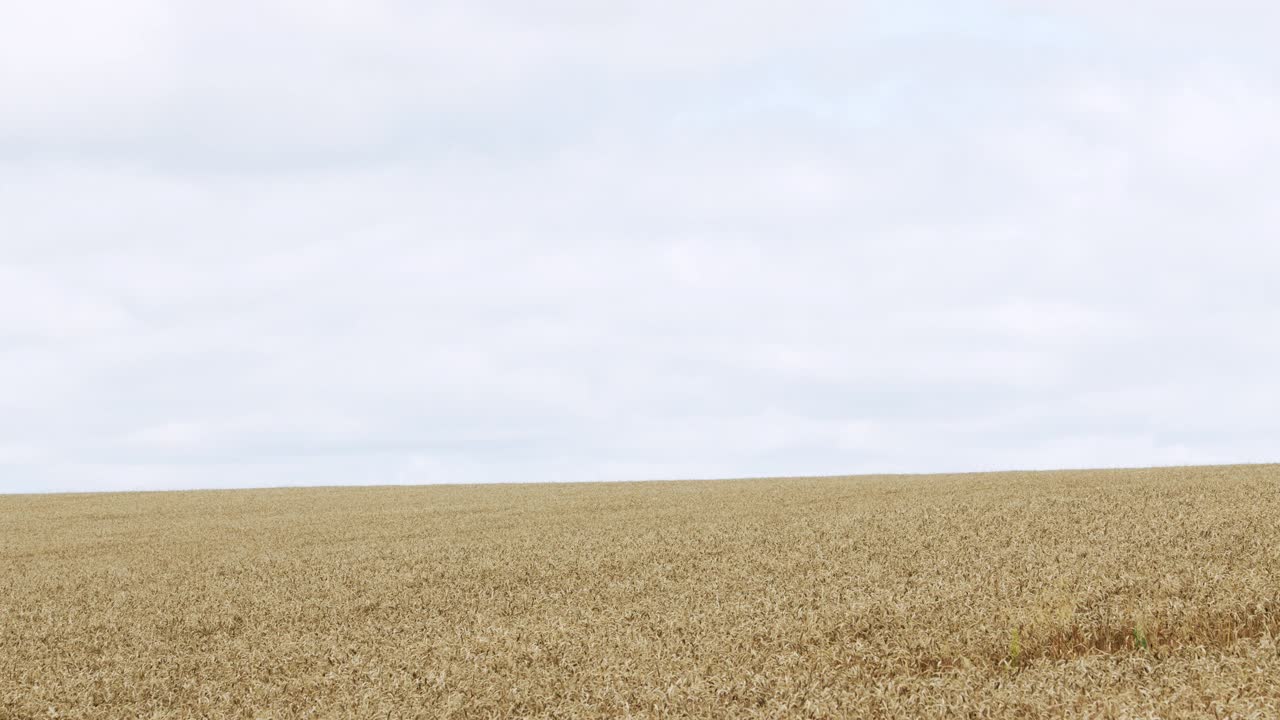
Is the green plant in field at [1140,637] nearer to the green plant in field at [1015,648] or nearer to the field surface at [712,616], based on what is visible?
the field surface at [712,616]

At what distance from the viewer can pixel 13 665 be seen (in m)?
9.34

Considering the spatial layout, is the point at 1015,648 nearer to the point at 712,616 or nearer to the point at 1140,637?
the point at 1140,637

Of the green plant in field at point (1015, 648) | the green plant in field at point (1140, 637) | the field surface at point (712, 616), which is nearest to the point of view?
the field surface at point (712, 616)

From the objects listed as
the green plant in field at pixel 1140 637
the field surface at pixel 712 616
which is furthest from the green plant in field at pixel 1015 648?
the green plant in field at pixel 1140 637

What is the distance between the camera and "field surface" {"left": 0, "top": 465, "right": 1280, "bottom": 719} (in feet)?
21.0

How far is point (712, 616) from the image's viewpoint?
28.7 ft

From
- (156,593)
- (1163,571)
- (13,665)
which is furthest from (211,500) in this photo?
(1163,571)

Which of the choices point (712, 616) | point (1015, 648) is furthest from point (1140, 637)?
point (712, 616)

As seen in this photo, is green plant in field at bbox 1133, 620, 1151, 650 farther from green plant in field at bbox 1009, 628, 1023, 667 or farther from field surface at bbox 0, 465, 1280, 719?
green plant in field at bbox 1009, 628, 1023, 667

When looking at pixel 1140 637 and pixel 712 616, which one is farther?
pixel 712 616

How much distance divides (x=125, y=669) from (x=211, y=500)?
22.6m

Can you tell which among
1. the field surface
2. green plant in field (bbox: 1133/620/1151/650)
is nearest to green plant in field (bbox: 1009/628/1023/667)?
the field surface

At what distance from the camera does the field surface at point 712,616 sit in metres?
6.39

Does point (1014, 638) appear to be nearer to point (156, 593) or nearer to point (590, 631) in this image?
point (590, 631)
